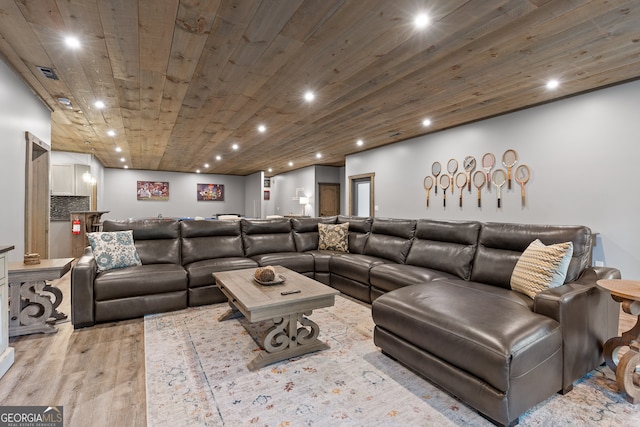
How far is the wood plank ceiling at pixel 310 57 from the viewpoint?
2.06m

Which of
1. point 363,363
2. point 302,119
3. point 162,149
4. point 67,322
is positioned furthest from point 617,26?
point 162,149

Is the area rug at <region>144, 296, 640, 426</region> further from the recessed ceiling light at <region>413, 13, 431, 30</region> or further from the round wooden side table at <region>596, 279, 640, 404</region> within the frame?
the recessed ceiling light at <region>413, 13, 431, 30</region>

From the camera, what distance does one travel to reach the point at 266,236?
4344 mm

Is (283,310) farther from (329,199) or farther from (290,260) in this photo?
(329,199)

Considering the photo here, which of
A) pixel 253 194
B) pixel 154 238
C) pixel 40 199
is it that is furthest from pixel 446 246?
pixel 253 194

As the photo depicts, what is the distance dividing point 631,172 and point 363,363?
150 inches

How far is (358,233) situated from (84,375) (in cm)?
340

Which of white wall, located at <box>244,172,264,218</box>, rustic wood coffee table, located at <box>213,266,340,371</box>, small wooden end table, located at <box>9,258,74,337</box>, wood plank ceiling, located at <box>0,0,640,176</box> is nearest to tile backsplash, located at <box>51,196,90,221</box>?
wood plank ceiling, located at <box>0,0,640,176</box>

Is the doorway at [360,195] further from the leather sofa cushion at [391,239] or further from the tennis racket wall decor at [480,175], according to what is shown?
the leather sofa cushion at [391,239]

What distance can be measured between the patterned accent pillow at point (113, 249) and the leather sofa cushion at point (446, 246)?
318cm

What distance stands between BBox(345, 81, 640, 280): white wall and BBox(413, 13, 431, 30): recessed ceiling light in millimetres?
2936

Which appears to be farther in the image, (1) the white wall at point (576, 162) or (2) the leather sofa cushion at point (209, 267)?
(1) the white wall at point (576, 162)

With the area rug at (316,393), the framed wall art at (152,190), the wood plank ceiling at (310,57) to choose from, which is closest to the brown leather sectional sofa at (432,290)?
the area rug at (316,393)

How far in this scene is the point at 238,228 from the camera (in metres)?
4.23
